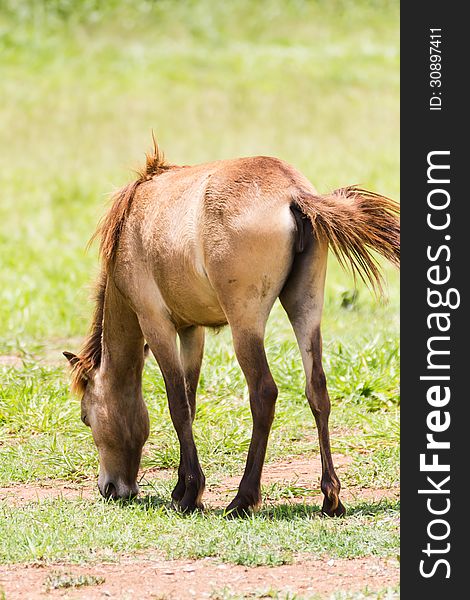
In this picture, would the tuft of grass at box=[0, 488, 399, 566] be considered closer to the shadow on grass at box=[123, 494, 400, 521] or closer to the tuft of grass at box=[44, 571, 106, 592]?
the shadow on grass at box=[123, 494, 400, 521]

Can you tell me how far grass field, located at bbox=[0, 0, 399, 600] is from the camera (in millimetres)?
4945

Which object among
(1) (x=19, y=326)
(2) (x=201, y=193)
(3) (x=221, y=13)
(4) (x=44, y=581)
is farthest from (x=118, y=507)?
(3) (x=221, y=13)

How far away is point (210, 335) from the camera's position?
9.10m

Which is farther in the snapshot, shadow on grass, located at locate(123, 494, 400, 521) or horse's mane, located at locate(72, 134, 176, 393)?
horse's mane, located at locate(72, 134, 176, 393)

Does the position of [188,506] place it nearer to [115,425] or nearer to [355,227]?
[115,425]

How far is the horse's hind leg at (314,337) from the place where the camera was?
527 cm

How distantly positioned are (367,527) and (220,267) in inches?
57.2

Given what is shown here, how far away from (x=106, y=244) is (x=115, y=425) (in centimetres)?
104

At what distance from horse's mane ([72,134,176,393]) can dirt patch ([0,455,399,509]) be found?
0.61m

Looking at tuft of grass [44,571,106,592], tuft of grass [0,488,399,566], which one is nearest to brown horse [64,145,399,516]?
tuft of grass [0,488,399,566]

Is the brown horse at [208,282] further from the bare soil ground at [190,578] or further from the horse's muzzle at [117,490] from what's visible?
the bare soil ground at [190,578]

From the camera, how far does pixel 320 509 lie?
5.40 meters

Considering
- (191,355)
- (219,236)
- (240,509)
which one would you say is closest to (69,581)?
(240,509)

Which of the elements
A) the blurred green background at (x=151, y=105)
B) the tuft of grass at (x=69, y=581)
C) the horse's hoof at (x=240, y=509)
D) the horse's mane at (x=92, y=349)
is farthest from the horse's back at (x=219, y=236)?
the blurred green background at (x=151, y=105)
